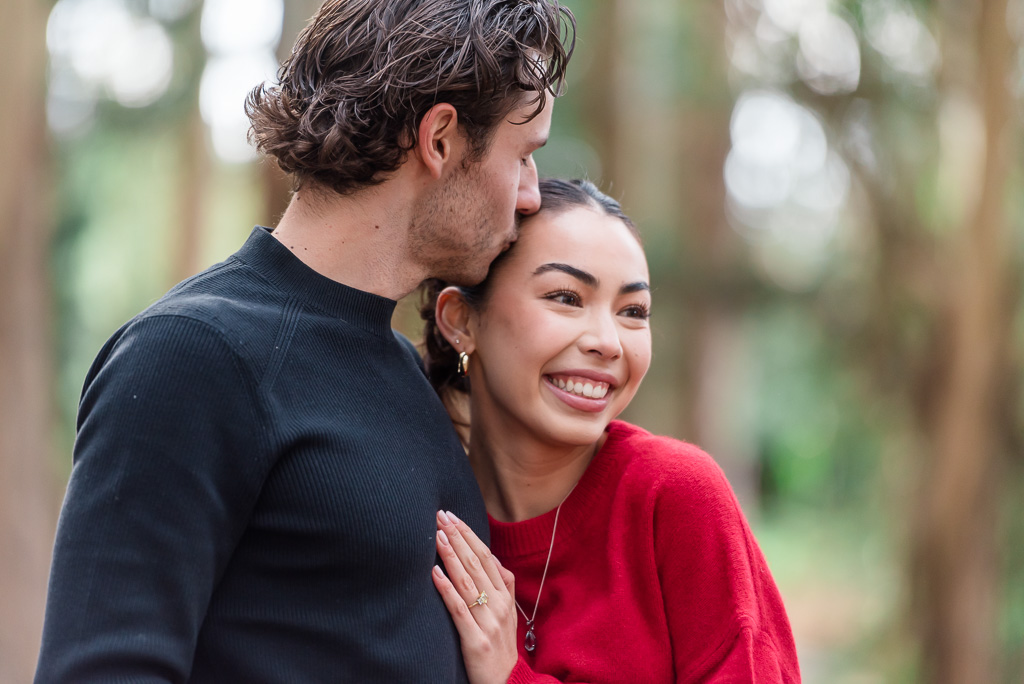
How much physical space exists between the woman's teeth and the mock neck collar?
1.91 ft

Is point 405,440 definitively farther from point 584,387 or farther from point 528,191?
point 528,191

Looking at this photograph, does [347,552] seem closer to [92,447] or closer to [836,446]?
[92,447]

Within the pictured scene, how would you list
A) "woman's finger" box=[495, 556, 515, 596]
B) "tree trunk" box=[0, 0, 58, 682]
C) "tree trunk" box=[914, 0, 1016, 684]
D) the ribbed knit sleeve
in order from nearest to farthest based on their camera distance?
the ribbed knit sleeve → "woman's finger" box=[495, 556, 515, 596] → "tree trunk" box=[0, 0, 58, 682] → "tree trunk" box=[914, 0, 1016, 684]

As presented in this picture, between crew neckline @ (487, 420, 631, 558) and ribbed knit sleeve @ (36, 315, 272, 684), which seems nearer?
ribbed knit sleeve @ (36, 315, 272, 684)

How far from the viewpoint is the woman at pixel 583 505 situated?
1.99 metres

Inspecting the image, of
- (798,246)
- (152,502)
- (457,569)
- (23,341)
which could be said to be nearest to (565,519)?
(457,569)

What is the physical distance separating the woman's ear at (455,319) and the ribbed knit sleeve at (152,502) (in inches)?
37.1

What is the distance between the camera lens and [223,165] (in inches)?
632

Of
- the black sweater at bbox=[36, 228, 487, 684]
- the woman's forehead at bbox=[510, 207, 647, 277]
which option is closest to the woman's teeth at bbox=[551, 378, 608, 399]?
the woman's forehead at bbox=[510, 207, 647, 277]

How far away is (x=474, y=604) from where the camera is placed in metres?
1.98

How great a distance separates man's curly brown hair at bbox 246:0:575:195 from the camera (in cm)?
194

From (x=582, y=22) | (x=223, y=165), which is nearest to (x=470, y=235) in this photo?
(x=582, y=22)

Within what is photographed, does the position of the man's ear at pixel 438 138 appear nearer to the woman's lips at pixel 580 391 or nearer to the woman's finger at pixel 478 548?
the woman's lips at pixel 580 391

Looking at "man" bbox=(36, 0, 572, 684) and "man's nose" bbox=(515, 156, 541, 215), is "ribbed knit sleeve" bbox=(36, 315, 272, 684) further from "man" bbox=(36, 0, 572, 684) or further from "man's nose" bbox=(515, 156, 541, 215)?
"man's nose" bbox=(515, 156, 541, 215)
